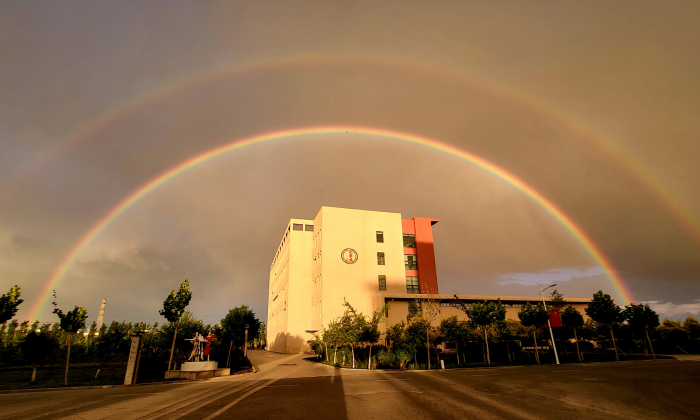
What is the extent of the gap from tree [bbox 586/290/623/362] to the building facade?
1400 cm

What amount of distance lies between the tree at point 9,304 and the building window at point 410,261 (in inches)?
1950

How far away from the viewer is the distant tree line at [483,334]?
102 feet

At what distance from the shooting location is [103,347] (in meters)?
31.8

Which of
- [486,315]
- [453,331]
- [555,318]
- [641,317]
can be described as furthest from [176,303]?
[641,317]

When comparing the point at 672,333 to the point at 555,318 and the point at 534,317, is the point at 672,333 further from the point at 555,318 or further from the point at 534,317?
the point at 534,317

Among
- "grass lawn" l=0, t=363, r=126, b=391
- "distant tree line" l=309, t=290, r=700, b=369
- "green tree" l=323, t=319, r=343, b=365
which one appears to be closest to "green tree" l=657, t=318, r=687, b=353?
"distant tree line" l=309, t=290, r=700, b=369

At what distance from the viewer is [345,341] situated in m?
30.9

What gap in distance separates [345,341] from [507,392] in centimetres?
1858

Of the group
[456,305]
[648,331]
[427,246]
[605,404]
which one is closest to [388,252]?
[427,246]

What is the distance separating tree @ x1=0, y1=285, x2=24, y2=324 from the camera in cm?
2045

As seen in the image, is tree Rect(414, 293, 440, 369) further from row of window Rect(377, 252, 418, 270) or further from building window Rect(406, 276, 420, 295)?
row of window Rect(377, 252, 418, 270)

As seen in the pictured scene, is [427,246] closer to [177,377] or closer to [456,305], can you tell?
[456,305]

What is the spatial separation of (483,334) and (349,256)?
25279 mm

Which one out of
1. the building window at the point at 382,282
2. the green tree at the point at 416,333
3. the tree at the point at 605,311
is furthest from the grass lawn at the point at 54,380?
the tree at the point at 605,311
